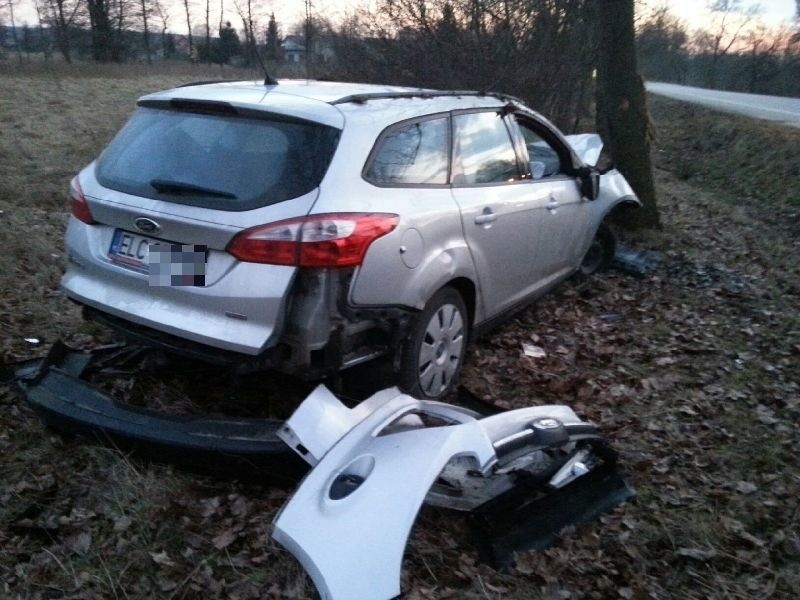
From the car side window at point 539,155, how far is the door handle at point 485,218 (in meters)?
0.84

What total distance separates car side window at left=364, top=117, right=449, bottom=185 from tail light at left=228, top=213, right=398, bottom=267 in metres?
0.42

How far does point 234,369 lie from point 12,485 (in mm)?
1198

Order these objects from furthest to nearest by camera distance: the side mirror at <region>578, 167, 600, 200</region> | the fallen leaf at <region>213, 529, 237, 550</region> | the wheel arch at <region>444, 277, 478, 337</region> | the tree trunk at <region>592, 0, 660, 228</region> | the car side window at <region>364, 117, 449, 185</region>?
the tree trunk at <region>592, 0, 660, 228</region>, the side mirror at <region>578, 167, 600, 200</region>, the wheel arch at <region>444, 277, 478, 337</region>, the car side window at <region>364, 117, 449, 185</region>, the fallen leaf at <region>213, 529, 237, 550</region>

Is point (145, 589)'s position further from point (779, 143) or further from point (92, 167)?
point (779, 143)

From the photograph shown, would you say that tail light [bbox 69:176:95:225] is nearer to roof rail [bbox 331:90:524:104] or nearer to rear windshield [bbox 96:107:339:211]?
rear windshield [bbox 96:107:339:211]

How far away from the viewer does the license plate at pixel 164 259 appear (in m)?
3.35

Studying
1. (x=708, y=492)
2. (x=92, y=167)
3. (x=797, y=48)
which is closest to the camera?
(x=708, y=492)

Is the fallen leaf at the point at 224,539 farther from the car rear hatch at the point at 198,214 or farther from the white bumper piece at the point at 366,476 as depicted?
the car rear hatch at the point at 198,214

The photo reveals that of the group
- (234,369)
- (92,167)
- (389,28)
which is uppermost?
(389,28)

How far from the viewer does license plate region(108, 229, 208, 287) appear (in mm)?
3352

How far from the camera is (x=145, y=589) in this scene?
2902 mm

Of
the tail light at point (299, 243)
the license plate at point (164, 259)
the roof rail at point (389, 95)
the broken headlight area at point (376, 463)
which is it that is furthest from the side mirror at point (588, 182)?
the license plate at point (164, 259)

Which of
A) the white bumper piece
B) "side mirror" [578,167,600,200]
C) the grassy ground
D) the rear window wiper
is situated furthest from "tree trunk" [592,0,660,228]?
the rear window wiper

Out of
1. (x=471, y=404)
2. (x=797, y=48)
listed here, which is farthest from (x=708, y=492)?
(x=797, y=48)
